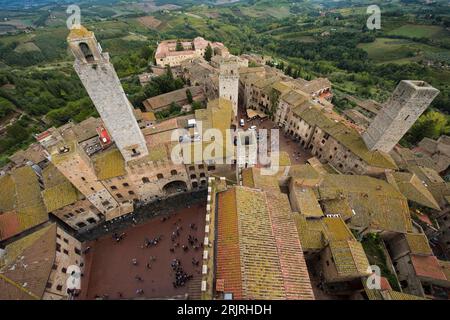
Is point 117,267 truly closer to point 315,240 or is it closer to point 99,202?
point 99,202

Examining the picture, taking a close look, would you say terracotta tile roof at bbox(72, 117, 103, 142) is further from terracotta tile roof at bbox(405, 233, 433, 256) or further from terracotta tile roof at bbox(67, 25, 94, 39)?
terracotta tile roof at bbox(405, 233, 433, 256)

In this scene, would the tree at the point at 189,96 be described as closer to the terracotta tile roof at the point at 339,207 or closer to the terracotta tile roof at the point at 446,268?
the terracotta tile roof at the point at 339,207

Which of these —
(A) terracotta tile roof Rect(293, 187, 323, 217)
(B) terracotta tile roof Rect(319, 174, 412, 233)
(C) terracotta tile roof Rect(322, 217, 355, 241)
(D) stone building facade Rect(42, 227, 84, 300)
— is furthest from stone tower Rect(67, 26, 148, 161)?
(B) terracotta tile roof Rect(319, 174, 412, 233)

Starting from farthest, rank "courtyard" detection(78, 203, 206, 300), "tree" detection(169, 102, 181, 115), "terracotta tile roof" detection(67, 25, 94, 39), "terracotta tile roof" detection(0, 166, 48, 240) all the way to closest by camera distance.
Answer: "tree" detection(169, 102, 181, 115)
"terracotta tile roof" detection(0, 166, 48, 240)
"courtyard" detection(78, 203, 206, 300)
"terracotta tile roof" detection(67, 25, 94, 39)

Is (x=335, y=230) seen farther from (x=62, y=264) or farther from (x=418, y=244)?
(x=62, y=264)

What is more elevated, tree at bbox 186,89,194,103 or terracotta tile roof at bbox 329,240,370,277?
tree at bbox 186,89,194,103

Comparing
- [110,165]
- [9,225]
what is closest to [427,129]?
[110,165]
